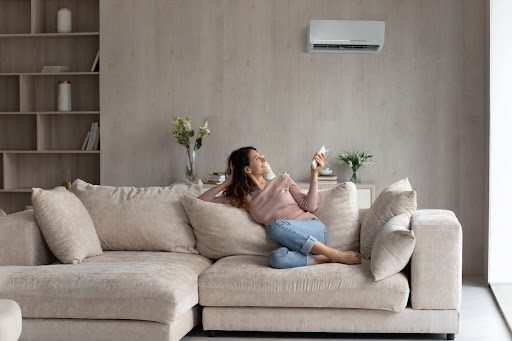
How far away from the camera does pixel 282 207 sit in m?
5.22

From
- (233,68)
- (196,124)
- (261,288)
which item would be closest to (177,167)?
(196,124)

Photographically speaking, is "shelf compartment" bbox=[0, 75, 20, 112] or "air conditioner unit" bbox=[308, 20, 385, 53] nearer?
"air conditioner unit" bbox=[308, 20, 385, 53]

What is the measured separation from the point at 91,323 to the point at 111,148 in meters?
2.91

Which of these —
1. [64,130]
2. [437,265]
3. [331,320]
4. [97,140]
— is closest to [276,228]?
[331,320]

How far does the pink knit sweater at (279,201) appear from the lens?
5.20m

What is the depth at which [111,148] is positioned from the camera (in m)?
7.12

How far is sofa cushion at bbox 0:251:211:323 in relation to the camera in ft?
14.1

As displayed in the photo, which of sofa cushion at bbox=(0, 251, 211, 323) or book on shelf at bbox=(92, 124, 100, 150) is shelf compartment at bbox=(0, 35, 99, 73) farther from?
sofa cushion at bbox=(0, 251, 211, 323)

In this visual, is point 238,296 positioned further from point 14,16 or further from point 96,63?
point 14,16

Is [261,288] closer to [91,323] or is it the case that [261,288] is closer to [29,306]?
[91,323]

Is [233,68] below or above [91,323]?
above

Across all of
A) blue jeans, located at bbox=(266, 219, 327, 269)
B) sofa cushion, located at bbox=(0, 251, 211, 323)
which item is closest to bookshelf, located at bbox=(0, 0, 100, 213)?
blue jeans, located at bbox=(266, 219, 327, 269)

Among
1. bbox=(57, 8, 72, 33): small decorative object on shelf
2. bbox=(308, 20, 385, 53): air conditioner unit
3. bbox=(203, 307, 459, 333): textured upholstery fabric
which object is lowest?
bbox=(203, 307, 459, 333): textured upholstery fabric

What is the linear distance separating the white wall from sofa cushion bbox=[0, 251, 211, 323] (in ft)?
8.76
